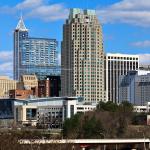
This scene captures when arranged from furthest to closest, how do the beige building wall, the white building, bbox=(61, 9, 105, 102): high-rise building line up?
bbox=(61, 9, 105, 102): high-rise building, the beige building wall, the white building

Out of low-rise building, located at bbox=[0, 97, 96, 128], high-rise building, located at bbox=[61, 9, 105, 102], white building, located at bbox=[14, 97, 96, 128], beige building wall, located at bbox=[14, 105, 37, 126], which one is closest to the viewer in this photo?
low-rise building, located at bbox=[0, 97, 96, 128]

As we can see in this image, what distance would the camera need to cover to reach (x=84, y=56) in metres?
182

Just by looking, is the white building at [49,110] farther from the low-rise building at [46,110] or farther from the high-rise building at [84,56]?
the high-rise building at [84,56]

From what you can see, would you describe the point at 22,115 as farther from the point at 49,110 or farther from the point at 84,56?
the point at 84,56

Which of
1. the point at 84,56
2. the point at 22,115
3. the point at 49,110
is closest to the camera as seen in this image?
the point at 49,110

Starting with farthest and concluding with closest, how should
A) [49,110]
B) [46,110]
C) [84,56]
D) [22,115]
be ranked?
[84,56]
[22,115]
[46,110]
[49,110]

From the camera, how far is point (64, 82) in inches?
7589

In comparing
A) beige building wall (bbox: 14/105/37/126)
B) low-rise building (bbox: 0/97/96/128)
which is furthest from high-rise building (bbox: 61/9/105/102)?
beige building wall (bbox: 14/105/37/126)

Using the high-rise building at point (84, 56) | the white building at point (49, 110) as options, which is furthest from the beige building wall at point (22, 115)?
the high-rise building at point (84, 56)

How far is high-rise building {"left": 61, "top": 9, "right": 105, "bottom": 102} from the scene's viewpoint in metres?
179

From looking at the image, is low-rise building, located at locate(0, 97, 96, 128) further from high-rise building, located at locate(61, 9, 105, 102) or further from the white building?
high-rise building, located at locate(61, 9, 105, 102)

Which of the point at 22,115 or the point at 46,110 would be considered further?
the point at 22,115

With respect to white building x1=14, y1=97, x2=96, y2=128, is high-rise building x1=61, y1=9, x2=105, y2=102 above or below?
above

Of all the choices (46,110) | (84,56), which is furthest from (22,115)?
(84,56)
